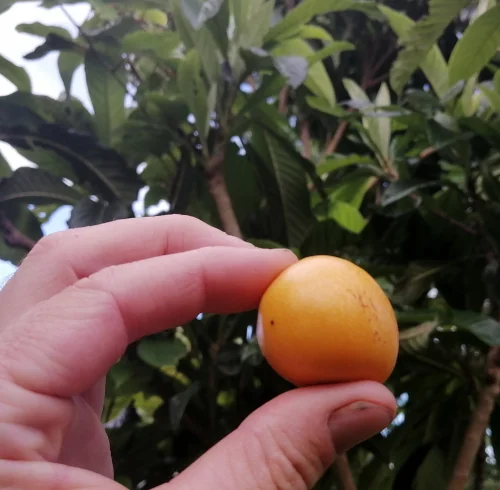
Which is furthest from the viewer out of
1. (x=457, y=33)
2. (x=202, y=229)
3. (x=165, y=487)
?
(x=457, y=33)

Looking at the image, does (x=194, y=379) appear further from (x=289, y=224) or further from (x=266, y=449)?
(x=266, y=449)

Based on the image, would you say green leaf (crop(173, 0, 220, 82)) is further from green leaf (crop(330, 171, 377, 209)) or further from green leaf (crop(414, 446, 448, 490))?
green leaf (crop(414, 446, 448, 490))

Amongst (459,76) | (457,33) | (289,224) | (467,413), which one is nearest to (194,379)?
(289,224)

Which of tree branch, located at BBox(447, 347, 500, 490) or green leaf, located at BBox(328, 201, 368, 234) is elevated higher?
green leaf, located at BBox(328, 201, 368, 234)

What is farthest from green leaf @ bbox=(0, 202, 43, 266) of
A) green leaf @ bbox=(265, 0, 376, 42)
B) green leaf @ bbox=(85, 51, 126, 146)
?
green leaf @ bbox=(265, 0, 376, 42)

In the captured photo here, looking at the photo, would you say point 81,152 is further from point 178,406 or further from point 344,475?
point 344,475
